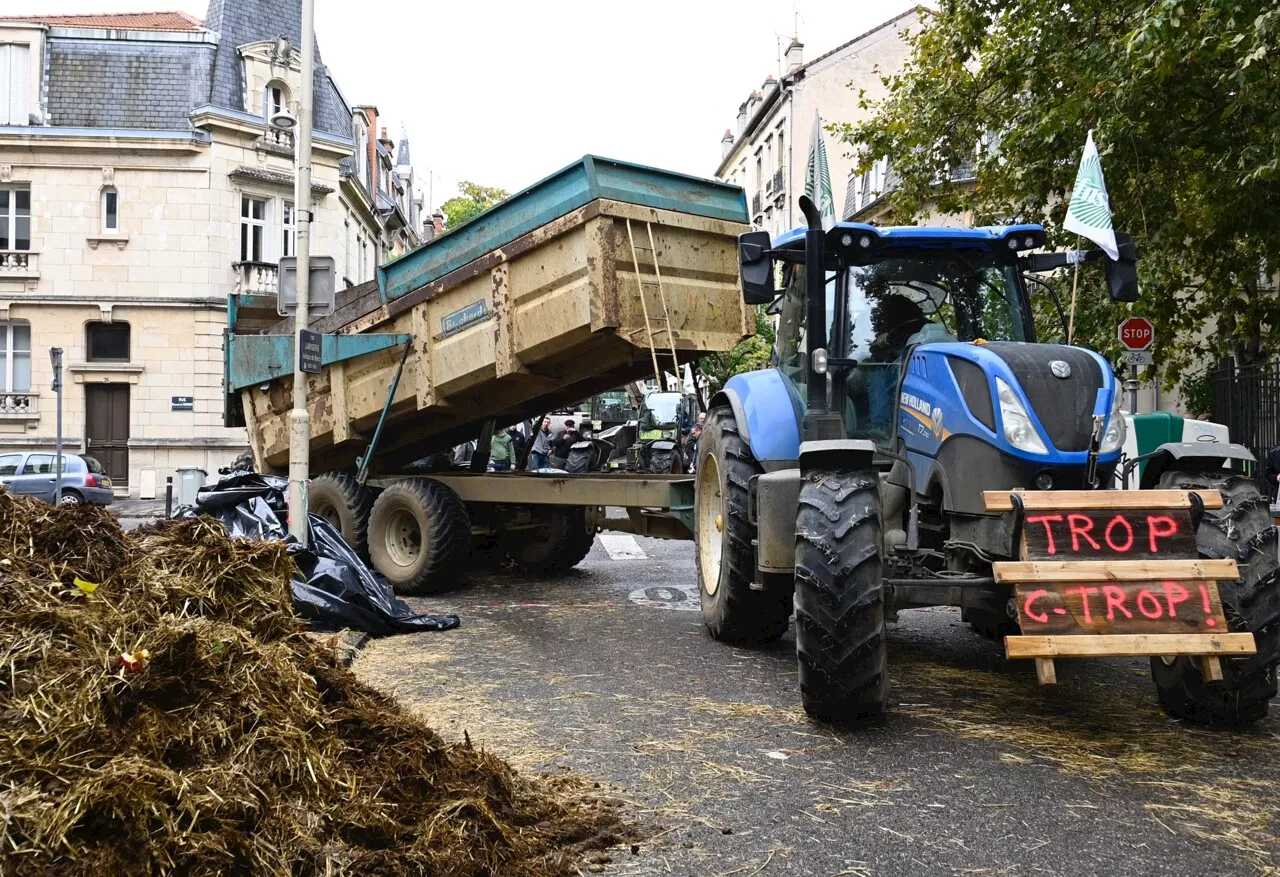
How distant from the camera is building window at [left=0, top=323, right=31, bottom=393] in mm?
29906

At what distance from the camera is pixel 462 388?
978cm

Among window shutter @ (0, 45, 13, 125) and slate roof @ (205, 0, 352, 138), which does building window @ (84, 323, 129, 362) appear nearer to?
window shutter @ (0, 45, 13, 125)

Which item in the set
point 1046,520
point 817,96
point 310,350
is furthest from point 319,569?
point 817,96

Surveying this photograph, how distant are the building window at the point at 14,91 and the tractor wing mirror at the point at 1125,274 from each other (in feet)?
98.8

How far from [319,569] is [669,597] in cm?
309

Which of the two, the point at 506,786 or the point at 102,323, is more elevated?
the point at 102,323

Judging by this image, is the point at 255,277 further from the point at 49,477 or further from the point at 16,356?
the point at 49,477

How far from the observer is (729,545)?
7.03 meters

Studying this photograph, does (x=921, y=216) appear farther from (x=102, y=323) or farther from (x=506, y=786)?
(x=102, y=323)

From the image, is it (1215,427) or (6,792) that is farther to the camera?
(1215,427)

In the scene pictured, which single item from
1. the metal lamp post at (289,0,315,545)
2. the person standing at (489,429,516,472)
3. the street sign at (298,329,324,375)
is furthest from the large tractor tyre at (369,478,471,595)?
the person standing at (489,429,516,472)

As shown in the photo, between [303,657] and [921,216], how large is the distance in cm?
1362

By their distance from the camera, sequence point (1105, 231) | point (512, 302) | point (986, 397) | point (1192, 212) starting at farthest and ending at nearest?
point (1192, 212), point (512, 302), point (1105, 231), point (986, 397)

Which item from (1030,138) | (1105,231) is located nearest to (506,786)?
(1105,231)
